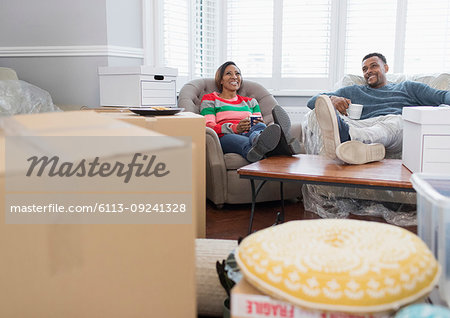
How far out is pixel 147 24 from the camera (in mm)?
3658

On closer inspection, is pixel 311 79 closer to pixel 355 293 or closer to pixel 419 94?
pixel 419 94

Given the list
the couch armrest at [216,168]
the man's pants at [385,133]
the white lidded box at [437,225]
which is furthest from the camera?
the couch armrest at [216,168]

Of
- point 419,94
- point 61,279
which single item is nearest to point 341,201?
point 419,94

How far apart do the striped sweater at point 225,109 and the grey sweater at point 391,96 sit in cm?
51

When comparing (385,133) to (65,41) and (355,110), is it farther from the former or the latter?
(65,41)

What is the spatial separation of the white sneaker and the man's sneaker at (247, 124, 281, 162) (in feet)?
0.84

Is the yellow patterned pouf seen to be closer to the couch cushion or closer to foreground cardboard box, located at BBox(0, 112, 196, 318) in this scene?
foreground cardboard box, located at BBox(0, 112, 196, 318)

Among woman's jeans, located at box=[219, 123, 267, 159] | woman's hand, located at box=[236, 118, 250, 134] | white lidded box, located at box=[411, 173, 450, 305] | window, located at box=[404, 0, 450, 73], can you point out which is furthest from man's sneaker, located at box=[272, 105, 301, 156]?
window, located at box=[404, 0, 450, 73]

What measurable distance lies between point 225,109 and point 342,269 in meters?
2.56

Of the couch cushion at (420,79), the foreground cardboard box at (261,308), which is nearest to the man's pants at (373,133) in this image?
the couch cushion at (420,79)

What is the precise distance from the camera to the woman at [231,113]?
2947 millimetres

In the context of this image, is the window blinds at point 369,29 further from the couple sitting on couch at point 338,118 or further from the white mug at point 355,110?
the white mug at point 355,110

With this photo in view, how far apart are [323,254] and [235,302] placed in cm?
18

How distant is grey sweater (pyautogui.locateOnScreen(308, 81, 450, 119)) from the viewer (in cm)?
301
